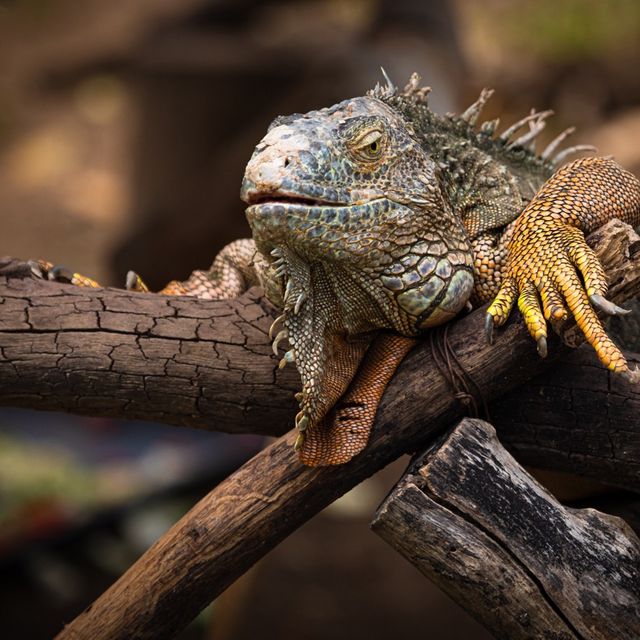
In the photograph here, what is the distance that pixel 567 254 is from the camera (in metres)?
3.03

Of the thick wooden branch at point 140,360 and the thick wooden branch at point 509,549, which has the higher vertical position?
the thick wooden branch at point 140,360

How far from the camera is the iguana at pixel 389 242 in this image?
113 inches

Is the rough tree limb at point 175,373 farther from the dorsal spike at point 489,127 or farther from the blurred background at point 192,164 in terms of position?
the blurred background at point 192,164

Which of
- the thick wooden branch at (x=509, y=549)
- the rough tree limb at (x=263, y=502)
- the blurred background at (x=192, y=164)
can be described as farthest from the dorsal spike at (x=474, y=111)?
the blurred background at (x=192, y=164)

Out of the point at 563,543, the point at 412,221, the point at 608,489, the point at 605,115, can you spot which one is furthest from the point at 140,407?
the point at 605,115

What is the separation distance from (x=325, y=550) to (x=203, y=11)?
7589 millimetres

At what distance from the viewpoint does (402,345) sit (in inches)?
129

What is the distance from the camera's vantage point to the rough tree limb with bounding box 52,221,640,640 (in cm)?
321

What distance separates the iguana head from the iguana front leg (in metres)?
0.21

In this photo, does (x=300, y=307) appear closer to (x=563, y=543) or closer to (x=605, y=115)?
(x=563, y=543)

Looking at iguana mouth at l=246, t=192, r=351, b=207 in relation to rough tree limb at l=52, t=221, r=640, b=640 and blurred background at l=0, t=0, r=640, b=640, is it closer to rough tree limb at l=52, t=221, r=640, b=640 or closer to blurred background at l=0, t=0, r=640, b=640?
rough tree limb at l=52, t=221, r=640, b=640

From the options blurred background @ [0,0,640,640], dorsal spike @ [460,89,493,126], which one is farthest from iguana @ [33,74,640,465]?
blurred background @ [0,0,640,640]

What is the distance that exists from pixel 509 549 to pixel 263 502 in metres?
0.91

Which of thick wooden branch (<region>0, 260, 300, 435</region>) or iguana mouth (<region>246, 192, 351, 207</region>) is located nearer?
iguana mouth (<region>246, 192, 351, 207</region>)
